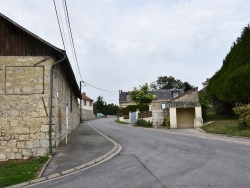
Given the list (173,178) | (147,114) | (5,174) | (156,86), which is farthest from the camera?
(156,86)

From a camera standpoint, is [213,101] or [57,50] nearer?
[57,50]

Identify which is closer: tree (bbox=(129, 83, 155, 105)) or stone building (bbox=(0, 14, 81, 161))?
stone building (bbox=(0, 14, 81, 161))

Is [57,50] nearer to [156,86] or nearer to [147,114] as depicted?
[147,114]

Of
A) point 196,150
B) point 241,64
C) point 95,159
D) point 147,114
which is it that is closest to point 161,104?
point 147,114

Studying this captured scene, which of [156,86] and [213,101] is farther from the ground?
[156,86]

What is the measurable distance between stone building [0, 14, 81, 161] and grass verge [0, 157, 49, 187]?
0.65m

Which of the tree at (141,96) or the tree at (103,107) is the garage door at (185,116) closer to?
the tree at (141,96)

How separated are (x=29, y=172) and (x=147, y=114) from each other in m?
25.5

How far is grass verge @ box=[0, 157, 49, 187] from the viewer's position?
780 cm

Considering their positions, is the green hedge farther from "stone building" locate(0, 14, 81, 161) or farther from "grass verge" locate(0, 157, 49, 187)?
"grass verge" locate(0, 157, 49, 187)

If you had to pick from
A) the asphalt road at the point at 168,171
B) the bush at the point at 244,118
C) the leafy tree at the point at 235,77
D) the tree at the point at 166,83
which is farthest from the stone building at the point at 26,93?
the tree at the point at 166,83

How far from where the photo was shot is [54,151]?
448 inches

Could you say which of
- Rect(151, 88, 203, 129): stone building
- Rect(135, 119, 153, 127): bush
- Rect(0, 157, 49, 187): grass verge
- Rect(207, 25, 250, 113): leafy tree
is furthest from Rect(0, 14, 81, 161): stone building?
Rect(135, 119, 153, 127): bush

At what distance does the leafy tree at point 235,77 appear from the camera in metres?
23.1
